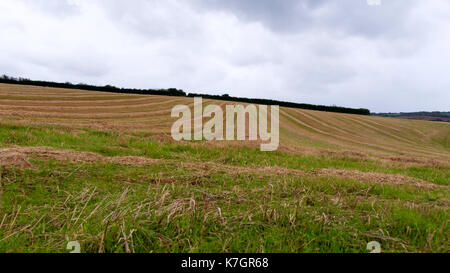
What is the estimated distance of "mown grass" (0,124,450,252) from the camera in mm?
2615

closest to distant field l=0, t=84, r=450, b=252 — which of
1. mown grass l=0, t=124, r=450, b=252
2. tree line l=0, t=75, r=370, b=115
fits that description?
mown grass l=0, t=124, r=450, b=252

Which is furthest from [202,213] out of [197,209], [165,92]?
[165,92]

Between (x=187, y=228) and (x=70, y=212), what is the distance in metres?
1.72

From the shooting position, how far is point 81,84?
6712 centimetres

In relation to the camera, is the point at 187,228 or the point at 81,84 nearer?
the point at 187,228

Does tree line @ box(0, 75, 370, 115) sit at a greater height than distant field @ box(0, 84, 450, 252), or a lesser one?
greater

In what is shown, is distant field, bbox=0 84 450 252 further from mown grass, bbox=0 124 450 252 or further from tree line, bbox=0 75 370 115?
tree line, bbox=0 75 370 115

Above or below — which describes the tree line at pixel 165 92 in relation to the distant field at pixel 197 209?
above

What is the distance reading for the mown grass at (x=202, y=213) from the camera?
2615 millimetres

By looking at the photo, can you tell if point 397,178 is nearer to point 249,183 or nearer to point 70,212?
point 249,183

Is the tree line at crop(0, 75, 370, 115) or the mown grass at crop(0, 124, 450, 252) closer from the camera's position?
the mown grass at crop(0, 124, 450, 252)

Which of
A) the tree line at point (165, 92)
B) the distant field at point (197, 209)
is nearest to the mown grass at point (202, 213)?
the distant field at point (197, 209)

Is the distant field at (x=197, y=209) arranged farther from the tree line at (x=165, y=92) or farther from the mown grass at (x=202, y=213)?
the tree line at (x=165, y=92)
